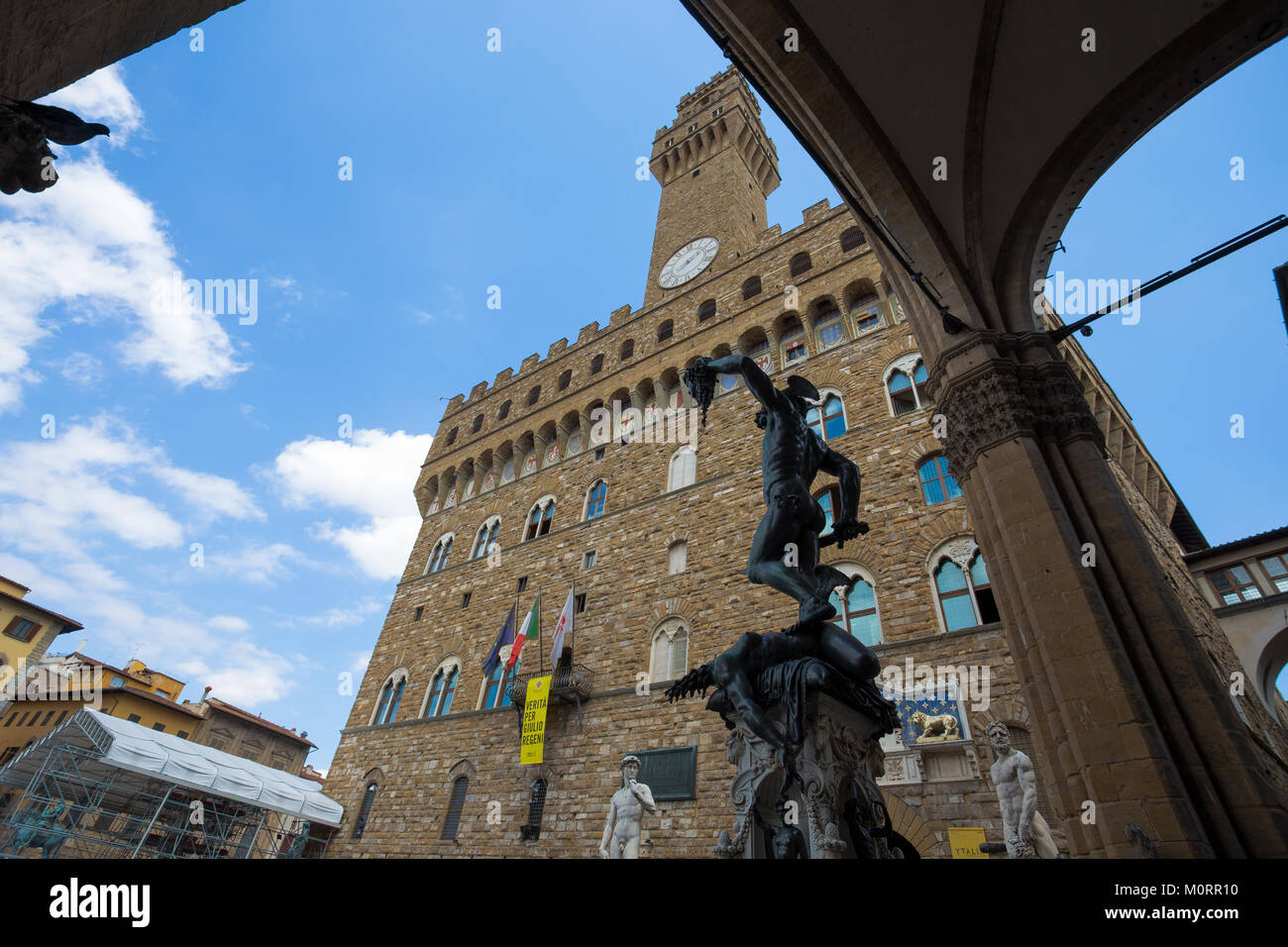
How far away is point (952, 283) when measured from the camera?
592cm

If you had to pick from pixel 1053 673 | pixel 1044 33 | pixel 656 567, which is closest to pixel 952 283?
pixel 1044 33

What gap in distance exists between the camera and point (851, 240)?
15539 millimetres

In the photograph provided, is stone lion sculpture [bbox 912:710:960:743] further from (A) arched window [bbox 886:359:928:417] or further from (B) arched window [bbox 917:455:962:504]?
(A) arched window [bbox 886:359:928:417]

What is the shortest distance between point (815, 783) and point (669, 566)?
11.4 metres

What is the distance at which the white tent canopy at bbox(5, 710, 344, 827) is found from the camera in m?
11.5

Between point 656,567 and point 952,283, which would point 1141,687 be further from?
point 656,567

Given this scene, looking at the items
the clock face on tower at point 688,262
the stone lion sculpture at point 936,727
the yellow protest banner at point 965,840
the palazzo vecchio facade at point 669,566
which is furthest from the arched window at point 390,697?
the clock face on tower at point 688,262

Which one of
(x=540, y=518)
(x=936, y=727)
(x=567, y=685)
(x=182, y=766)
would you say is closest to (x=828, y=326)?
(x=540, y=518)

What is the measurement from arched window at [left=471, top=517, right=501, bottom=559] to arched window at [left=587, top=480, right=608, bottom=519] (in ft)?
11.8

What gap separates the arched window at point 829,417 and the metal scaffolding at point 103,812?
14.6 meters

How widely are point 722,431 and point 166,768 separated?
13.4 m

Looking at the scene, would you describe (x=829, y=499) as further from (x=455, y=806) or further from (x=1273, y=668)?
(x=455, y=806)

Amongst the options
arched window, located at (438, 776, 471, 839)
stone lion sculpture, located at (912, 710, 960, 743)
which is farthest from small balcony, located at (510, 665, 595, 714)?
stone lion sculpture, located at (912, 710, 960, 743)

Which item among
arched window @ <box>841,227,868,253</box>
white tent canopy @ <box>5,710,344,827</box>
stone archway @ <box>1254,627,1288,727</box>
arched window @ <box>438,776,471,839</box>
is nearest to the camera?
white tent canopy @ <box>5,710,344,827</box>
